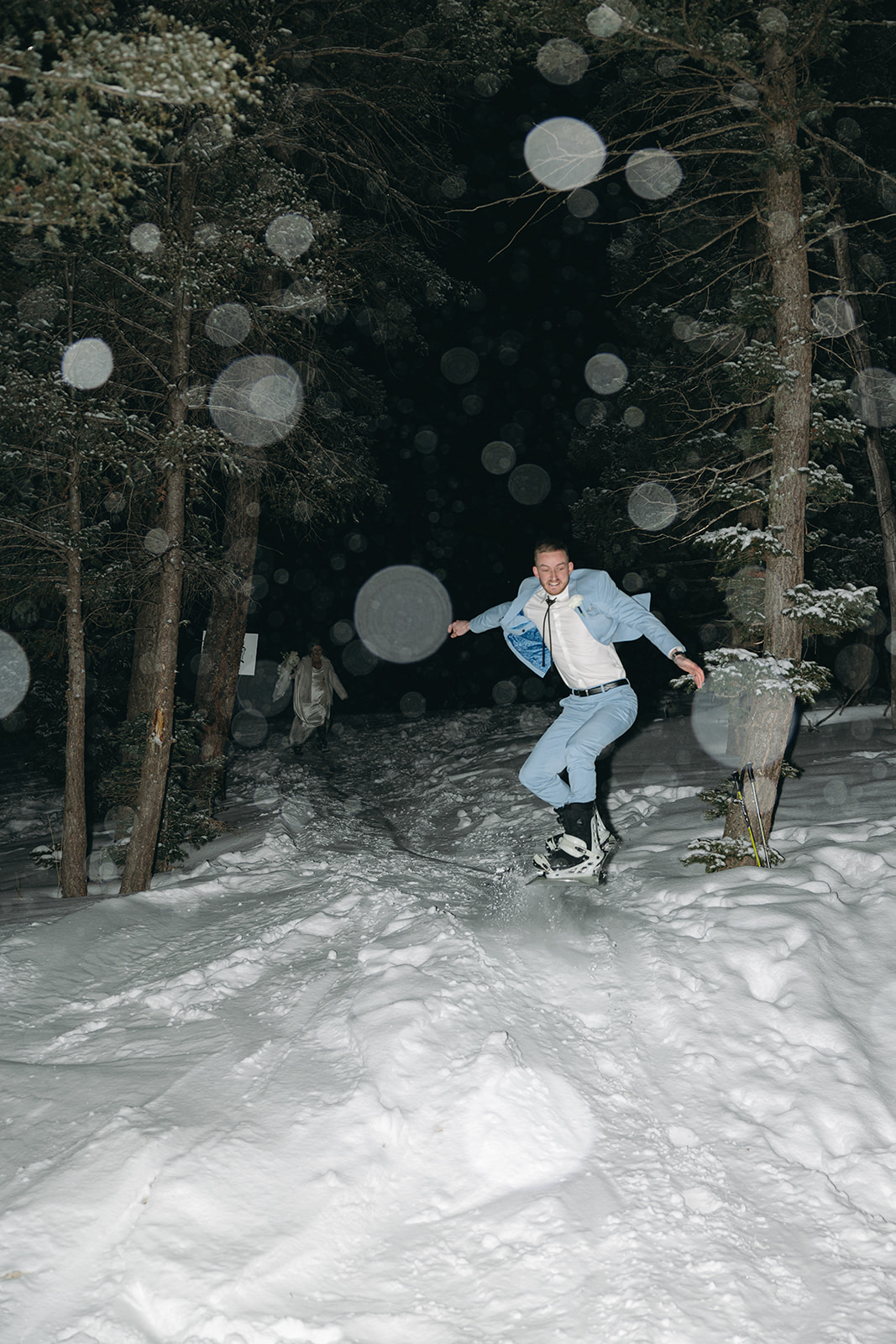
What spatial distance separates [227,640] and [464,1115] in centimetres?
933

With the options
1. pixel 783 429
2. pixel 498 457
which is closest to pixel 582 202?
pixel 783 429

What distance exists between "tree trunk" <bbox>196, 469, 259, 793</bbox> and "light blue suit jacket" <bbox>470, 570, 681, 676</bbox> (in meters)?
5.93

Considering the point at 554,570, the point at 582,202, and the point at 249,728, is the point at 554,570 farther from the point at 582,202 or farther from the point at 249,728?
the point at 249,728

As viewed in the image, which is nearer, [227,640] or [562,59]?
[562,59]

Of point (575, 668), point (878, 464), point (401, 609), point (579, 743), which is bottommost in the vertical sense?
point (401, 609)

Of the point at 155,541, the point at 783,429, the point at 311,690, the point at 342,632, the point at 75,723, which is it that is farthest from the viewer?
the point at 342,632

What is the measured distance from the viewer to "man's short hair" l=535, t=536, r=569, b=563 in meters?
5.70

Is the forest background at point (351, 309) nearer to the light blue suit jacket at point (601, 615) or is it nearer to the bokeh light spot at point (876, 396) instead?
the bokeh light spot at point (876, 396)

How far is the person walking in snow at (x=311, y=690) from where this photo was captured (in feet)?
53.1

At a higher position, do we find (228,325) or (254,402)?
(228,325)

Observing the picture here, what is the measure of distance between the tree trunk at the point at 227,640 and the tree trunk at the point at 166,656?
351 cm

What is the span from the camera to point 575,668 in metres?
5.99

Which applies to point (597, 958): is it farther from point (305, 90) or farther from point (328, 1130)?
point (305, 90)

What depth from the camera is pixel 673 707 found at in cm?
1773
